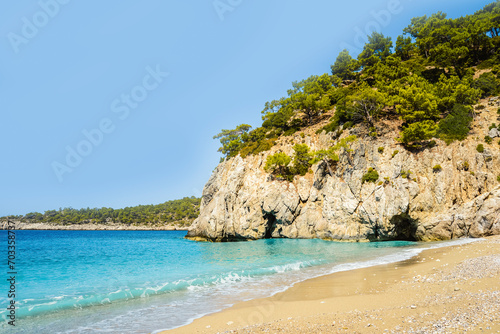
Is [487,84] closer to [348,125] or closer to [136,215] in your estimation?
[348,125]

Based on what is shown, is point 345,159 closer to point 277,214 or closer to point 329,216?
point 329,216

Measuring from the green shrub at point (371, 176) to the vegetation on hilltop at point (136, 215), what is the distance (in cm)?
10972

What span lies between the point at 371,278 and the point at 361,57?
249 ft

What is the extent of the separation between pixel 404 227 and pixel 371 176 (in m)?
8.15

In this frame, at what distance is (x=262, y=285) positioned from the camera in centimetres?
1414

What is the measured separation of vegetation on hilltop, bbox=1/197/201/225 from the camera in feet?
471

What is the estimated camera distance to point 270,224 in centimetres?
4941

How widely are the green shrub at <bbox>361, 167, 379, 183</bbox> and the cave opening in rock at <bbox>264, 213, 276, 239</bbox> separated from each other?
687 inches

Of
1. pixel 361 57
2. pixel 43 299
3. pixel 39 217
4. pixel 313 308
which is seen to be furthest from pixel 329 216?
pixel 39 217

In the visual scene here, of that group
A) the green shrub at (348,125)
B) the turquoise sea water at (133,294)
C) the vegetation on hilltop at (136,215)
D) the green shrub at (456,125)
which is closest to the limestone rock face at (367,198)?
the green shrub at (456,125)

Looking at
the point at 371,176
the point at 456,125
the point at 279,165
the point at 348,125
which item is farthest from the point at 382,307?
the point at 348,125

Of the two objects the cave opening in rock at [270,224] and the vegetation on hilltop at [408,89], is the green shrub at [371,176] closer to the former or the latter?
the vegetation on hilltop at [408,89]

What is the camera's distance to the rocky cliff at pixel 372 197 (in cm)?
3123

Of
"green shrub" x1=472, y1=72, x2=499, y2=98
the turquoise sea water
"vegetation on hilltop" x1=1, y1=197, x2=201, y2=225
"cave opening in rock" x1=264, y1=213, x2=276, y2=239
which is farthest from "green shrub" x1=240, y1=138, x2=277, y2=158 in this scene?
"vegetation on hilltop" x1=1, y1=197, x2=201, y2=225
